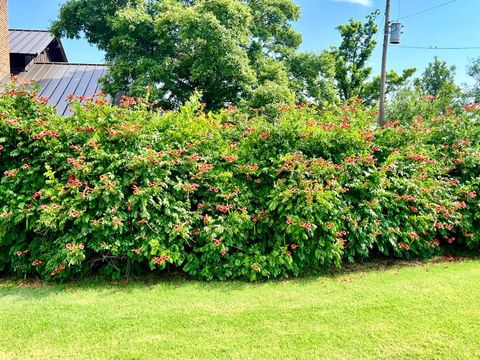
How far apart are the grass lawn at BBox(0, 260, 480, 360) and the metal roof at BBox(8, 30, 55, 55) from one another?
46.2 ft

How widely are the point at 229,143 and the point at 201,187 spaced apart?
0.63 m

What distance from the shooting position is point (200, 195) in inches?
139

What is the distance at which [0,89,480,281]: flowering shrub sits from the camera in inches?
123

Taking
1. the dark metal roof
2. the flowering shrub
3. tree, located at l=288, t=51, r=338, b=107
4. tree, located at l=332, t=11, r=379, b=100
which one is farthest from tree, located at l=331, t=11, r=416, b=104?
the flowering shrub

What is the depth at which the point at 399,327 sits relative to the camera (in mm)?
2393

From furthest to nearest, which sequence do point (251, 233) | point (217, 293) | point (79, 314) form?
point (251, 233) → point (217, 293) → point (79, 314)

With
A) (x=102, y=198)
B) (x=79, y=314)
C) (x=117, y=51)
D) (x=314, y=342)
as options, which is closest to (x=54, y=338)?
(x=79, y=314)

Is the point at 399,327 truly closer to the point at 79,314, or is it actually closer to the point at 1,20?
the point at 79,314

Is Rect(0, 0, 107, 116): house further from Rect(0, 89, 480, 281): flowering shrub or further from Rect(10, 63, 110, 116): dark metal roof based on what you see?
Rect(0, 89, 480, 281): flowering shrub

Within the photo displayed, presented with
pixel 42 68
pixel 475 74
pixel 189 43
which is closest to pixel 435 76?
pixel 475 74

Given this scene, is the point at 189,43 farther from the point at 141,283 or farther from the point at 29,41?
the point at 141,283

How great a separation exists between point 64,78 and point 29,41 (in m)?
2.80

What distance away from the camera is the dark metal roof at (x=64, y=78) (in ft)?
41.2

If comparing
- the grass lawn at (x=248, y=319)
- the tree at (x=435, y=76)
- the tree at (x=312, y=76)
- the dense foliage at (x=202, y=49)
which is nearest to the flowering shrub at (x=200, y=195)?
the grass lawn at (x=248, y=319)
